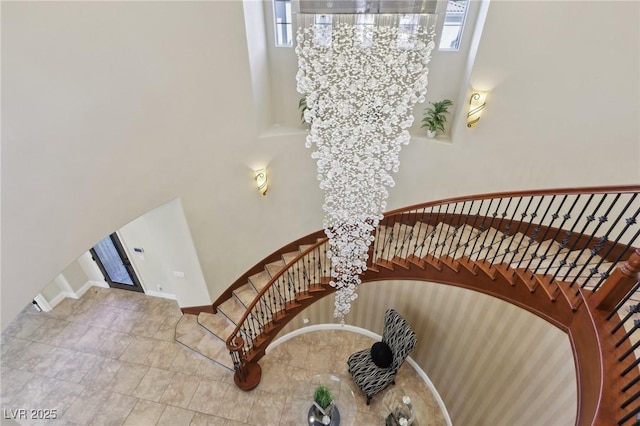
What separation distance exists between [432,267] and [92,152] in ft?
14.8

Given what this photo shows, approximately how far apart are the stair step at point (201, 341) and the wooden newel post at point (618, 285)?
4935mm

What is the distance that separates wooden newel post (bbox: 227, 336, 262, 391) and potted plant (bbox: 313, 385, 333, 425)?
1201mm

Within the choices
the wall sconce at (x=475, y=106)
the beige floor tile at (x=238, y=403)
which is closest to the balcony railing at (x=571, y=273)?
the beige floor tile at (x=238, y=403)

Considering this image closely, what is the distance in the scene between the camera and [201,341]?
17.6ft

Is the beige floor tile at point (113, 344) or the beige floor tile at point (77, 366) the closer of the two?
the beige floor tile at point (77, 366)

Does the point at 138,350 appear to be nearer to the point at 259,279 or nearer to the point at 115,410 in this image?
the point at 115,410

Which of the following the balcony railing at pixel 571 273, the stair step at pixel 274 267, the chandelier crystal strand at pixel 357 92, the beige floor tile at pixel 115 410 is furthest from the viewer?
the stair step at pixel 274 267

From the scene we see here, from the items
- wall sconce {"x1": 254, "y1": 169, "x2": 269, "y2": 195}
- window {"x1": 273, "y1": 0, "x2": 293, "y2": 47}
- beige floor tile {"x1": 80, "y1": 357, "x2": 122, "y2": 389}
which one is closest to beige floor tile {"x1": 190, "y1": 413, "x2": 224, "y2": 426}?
beige floor tile {"x1": 80, "y1": 357, "x2": 122, "y2": 389}

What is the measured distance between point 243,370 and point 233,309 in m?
1.29

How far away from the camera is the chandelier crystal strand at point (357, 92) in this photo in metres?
3.31

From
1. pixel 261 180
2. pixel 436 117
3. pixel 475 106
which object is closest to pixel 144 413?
pixel 261 180

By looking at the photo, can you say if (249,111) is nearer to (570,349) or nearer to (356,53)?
(356,53)

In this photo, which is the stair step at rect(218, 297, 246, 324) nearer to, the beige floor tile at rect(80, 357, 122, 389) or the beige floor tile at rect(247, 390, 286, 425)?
the beige floor tile at rect(247, 390, 286, 425)

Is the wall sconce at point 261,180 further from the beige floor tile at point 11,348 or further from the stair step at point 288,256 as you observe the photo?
the beige floor tile at point 11,348
